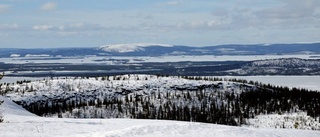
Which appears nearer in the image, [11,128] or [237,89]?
[11,128]

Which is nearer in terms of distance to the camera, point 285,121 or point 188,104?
point 285,121

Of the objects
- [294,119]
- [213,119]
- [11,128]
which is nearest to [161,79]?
[213,119]

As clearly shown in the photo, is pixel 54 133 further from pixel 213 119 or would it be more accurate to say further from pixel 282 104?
pixel 282 104

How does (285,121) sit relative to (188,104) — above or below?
below

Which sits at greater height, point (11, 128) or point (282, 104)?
point (11, 128)

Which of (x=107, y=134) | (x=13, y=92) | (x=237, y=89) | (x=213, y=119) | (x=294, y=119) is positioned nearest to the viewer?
(x=107, y=134)

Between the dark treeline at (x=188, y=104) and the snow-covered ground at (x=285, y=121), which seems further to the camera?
the dark treeline at (x=188, y=104)

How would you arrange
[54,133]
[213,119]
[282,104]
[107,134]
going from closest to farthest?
[107,134] < [54,133] < [213,119] < [282,104]

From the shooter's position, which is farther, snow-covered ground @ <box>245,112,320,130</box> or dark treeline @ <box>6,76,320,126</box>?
dark treeline @ <box>6,76,320,126</box>
